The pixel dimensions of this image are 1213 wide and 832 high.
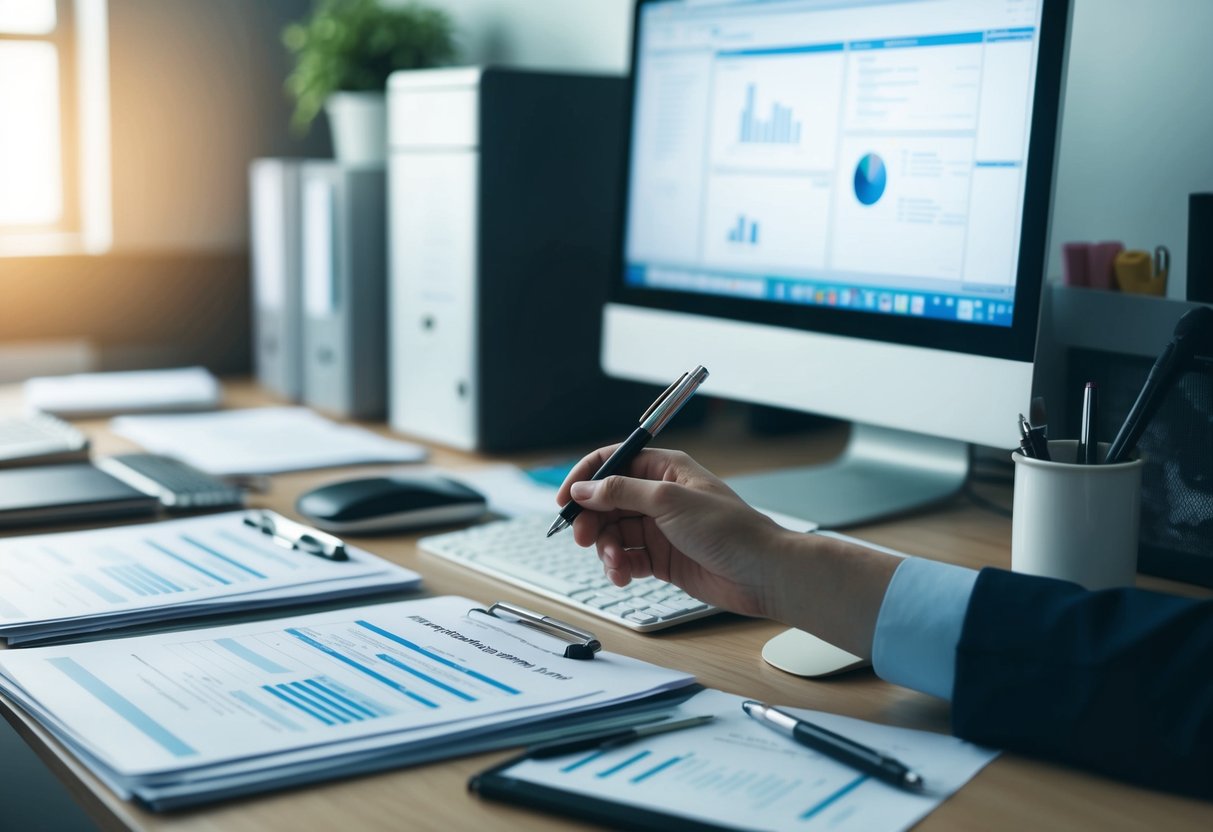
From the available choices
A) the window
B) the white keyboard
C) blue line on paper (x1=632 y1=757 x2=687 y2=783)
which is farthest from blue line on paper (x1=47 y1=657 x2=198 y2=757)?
the window

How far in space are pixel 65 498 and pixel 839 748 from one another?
0.77m

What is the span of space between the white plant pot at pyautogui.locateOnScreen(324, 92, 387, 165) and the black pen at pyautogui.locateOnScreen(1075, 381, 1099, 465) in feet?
3.83

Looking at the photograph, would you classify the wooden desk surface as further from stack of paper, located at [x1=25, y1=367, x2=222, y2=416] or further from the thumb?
stack of paper, located at [x1=25, y1=367, x2=222, y2=416]

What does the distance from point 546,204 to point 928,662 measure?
35.2 inches

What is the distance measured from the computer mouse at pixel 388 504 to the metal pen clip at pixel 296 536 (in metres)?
0.02

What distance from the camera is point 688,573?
82 centimetres

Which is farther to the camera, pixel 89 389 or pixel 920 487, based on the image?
pixel 89 389

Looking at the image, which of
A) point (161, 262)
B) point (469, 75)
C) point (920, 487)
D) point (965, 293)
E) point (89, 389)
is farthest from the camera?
point (161, 262)

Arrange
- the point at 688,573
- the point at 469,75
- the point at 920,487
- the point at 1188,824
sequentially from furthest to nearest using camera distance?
the point at 469,75 → the point at 920,487 → the point at 688,573 → the point at 1188,824

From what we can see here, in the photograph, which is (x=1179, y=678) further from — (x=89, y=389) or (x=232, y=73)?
(x=232, y=73)

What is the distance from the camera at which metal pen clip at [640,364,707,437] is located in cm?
85

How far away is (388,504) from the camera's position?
108cm

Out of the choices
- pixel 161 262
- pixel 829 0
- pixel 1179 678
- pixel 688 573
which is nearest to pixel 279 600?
pixel 688 573

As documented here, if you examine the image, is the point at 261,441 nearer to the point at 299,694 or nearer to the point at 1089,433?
the point at 299,694
